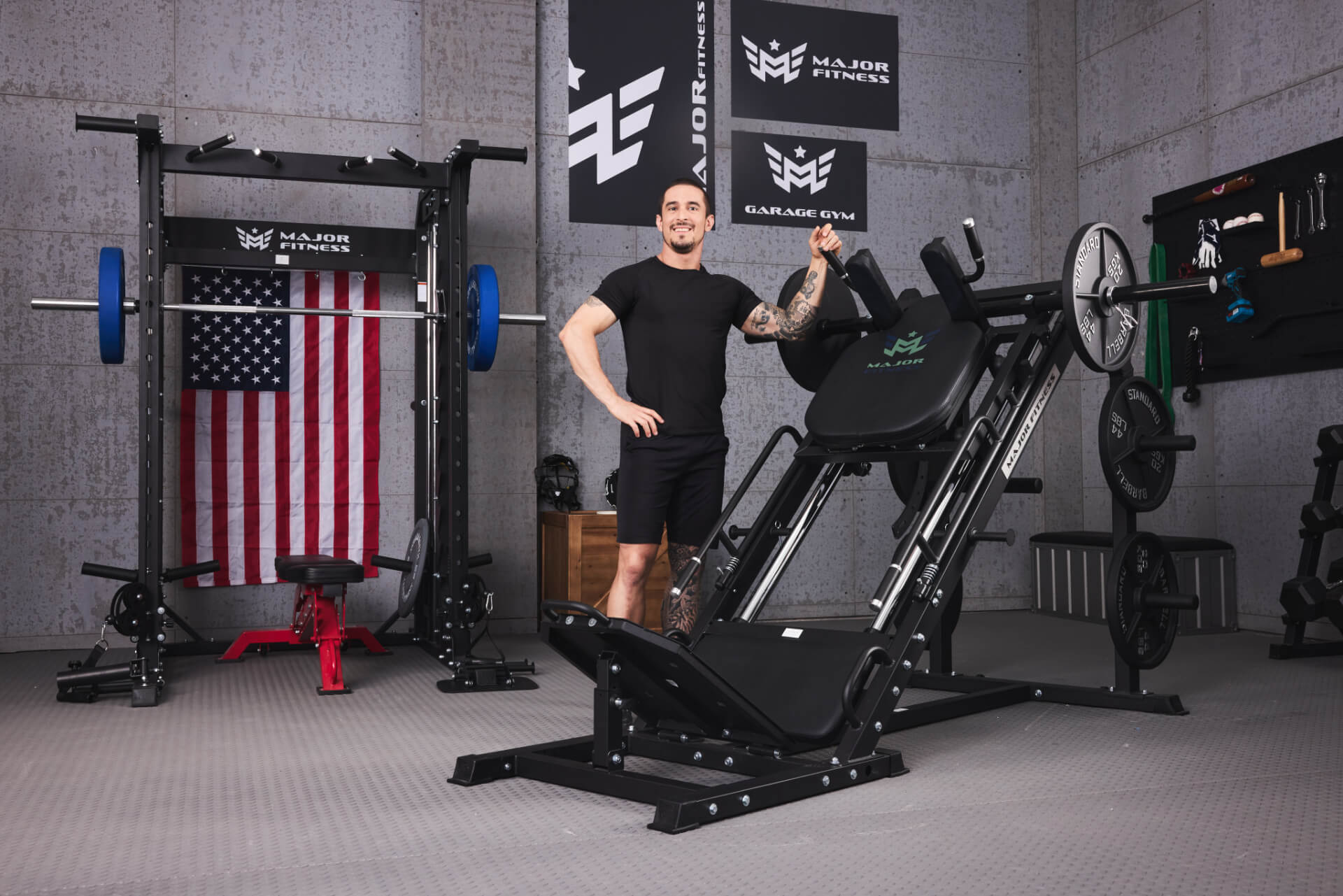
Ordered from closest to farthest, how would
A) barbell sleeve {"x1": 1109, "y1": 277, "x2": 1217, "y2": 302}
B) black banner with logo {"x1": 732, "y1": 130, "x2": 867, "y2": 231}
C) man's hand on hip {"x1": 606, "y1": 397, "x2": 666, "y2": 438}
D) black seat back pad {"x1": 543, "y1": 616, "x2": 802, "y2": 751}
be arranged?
black seat back pad {"x1": 543, "y1": 616, "x2": 802, "y2": 751}, man's hand on hip {"x1": 606, "y1": 397, "x2": 666, "y2": 438}, barbell sleeve {"x1": 1109, "y1": 277, "x2": 1217, "y2": 302}, black banner with logo {"x1": 732, "y1": 130, "x2": 867, "y2": 231}

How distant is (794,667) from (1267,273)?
383cm

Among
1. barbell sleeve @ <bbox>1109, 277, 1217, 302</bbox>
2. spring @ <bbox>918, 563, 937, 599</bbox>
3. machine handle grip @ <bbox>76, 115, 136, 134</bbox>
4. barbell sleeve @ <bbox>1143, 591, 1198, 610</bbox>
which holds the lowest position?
barbell sleeve @ <bbox>1143, 591, 1198, 610</bbox>

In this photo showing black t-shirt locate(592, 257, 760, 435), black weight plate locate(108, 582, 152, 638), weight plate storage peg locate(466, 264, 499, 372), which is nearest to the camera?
black t-shirt locate(592, 257, 760, 435)

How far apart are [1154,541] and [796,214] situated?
319cm

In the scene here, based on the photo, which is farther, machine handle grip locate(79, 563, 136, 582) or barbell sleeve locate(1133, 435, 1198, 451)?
machine handle grip locate(79, 563, 136, 582)

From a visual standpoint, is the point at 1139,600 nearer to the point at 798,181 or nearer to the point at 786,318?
the point at 786,318

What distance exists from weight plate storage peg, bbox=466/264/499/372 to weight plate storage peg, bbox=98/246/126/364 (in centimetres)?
130

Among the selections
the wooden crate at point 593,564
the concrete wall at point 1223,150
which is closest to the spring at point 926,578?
the wooden crate at point 593,564

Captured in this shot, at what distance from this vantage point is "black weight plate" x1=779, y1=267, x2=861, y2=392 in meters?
3.84

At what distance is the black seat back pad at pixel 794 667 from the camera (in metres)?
2.76

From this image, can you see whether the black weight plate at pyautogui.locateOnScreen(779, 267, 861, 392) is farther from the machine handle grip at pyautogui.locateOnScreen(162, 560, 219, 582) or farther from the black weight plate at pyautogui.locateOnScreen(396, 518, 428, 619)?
the machine handle grip at pyautogui.locateOnScreen(162, 560, 219, 582)

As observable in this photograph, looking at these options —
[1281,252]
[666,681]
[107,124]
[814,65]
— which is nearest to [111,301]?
[107,124]

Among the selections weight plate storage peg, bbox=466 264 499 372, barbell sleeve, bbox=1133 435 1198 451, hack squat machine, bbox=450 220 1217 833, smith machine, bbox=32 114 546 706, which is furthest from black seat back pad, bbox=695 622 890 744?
weight plate storage peg, bbox=466 264 499 372

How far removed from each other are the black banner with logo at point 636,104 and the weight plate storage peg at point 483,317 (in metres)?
1.41
